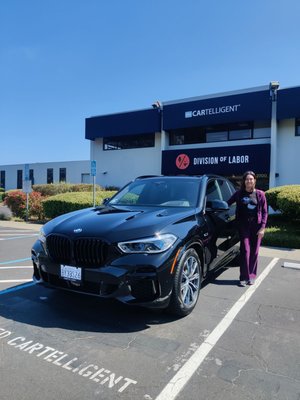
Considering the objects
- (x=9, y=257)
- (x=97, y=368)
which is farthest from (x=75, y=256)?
(x=9, y=257)

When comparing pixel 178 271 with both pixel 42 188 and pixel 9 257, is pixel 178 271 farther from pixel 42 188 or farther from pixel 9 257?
pixel 42 188

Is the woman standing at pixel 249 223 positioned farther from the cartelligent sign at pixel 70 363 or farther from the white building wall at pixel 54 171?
the white building wall at pixel 54 171

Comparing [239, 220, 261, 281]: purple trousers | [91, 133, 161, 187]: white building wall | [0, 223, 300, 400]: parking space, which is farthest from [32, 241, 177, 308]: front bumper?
[91, 133, 161, 187]: white building wall

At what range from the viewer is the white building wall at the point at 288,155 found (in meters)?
17.4

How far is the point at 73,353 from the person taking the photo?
301cm

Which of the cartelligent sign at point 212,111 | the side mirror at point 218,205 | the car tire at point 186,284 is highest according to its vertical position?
the cartelligent sign at point 212,111

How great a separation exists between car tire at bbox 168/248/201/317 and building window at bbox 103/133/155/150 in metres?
18.3

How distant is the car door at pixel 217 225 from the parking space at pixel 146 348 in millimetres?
594

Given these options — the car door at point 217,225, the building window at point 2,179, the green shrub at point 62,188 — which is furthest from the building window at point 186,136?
the building window at point 2,179

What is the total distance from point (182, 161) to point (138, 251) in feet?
56.5

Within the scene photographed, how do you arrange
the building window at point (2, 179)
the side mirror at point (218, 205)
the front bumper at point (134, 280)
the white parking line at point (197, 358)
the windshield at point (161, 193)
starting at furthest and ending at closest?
the building window at point (2, 179) < the windshield at point (161, 193) < the side mirror at point (218, 205) < the front bumper at point (134, 280) < the white parking line at point (197, 358)

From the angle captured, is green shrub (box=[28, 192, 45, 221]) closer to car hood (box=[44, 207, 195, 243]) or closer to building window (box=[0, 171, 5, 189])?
car hood (box=[44, 207, 195, 243])

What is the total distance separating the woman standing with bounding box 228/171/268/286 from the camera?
208 inches

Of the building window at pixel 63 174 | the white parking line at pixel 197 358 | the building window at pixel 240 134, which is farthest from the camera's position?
the building window at pixel 63 174
